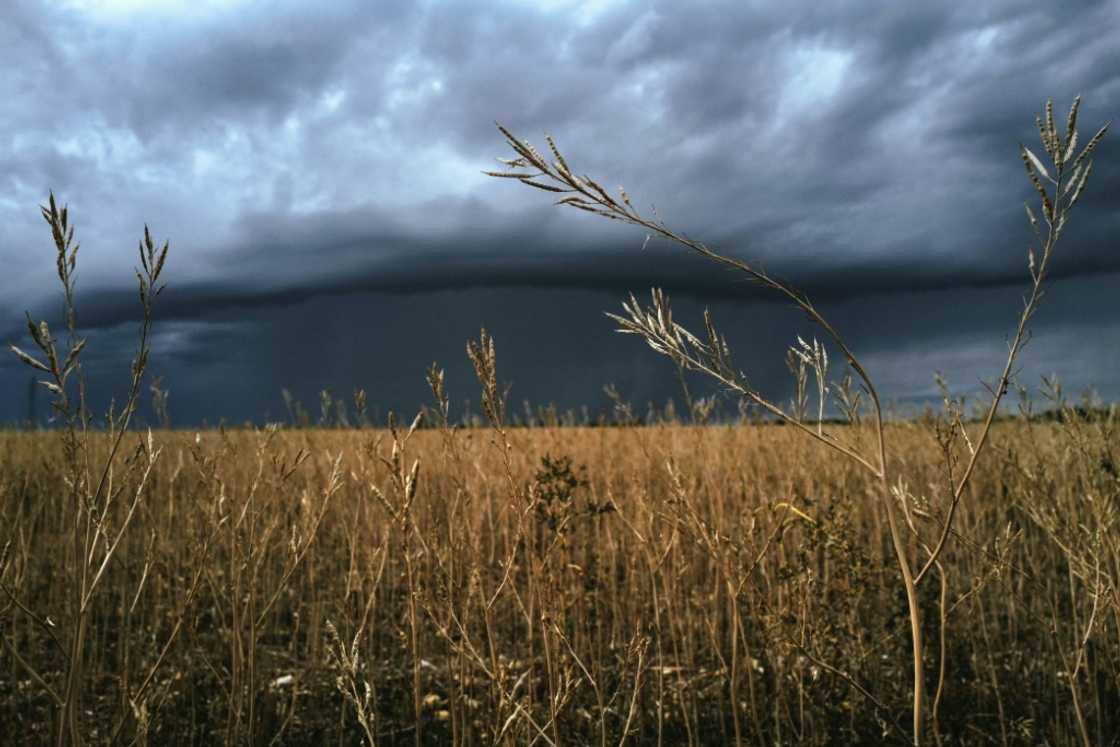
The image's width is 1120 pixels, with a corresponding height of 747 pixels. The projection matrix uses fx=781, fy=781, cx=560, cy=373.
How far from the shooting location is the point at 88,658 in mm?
3707

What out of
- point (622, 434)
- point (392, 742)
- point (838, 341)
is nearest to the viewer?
point (838, 341)

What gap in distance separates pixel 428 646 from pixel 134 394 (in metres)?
3.16

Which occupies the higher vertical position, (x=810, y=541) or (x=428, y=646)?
(x=810, y=541)

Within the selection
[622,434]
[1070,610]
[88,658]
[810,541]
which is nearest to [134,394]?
[810,541]

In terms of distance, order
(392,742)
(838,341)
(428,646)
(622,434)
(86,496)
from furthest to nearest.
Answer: (622,434), (428,646), (392,742), (86,496), (838,341)

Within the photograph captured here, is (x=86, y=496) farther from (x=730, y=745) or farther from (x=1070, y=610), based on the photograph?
(x=1070, y=610)

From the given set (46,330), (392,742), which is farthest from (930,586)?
(46,330)

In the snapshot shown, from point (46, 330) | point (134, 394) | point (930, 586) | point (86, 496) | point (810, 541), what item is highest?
point (46, 330)

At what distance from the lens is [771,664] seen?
11.8ft

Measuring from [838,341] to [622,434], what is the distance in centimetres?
773

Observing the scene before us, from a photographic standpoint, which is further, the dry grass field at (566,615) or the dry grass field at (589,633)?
the dry grass field at (589,633)

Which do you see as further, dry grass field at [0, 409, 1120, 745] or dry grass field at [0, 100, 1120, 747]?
dry grass field at [0, 409, 1120, 745]

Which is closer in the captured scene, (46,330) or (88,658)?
(46,330)

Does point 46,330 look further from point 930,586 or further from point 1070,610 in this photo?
point 1070,610
